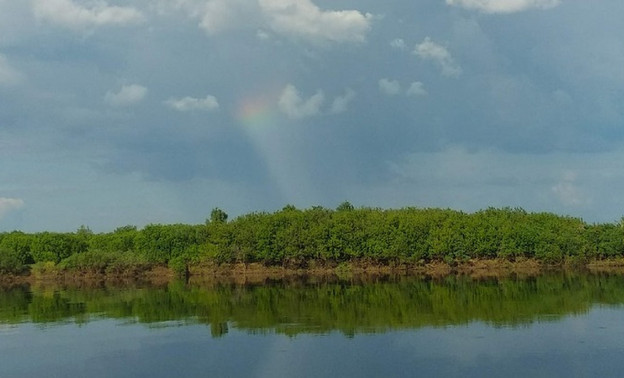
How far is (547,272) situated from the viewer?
191 ft

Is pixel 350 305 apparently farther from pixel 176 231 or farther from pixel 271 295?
pixel 176 231

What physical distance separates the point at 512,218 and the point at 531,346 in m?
49.9

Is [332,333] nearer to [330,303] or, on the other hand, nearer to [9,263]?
[330,303]

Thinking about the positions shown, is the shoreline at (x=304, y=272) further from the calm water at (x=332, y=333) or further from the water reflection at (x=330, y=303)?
the calm water at (x=332, y=333)

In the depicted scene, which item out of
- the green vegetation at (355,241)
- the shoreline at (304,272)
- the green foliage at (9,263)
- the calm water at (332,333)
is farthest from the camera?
the green foliage at (9,263)

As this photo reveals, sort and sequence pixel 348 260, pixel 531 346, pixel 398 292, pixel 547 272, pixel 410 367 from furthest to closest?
pixel 348 260 < pixel 547 272 < pixel 398 292 < pixel 531 346 < pixel 410 367

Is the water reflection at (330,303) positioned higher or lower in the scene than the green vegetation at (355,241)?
lower

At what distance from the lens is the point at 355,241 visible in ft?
215

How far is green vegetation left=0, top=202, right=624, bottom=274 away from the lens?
6488cm

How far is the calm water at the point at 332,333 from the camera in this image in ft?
67.2

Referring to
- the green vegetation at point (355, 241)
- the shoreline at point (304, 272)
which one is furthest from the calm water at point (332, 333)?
the green vegetation at point (355, 241)

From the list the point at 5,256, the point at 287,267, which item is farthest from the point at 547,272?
the point at 5,256

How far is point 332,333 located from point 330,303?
1058 cm

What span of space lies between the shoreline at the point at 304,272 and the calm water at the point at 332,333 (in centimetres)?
1551
